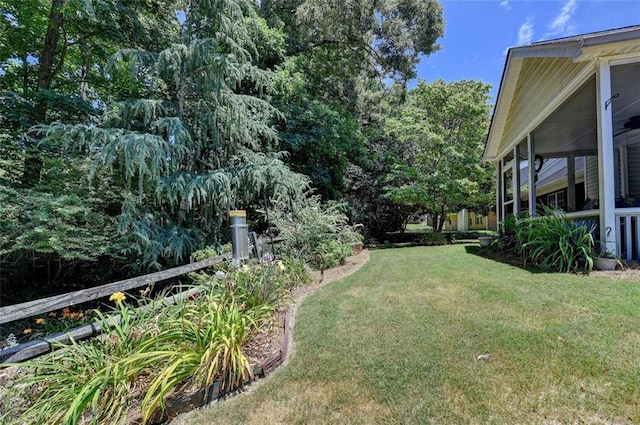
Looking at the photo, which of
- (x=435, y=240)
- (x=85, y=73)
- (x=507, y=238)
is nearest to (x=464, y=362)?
(x=507, y=238)

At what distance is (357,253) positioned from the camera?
999cm

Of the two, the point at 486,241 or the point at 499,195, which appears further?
the point at 499,195

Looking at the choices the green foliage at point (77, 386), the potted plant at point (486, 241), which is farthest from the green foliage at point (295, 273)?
the potted plant at point (486, 241)

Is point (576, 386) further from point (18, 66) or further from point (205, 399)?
point (18, 66)

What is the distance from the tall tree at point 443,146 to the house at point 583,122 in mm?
1482

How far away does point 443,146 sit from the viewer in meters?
13.4

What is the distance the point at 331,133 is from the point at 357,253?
4.77m

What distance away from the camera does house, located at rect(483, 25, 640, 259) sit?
514cm

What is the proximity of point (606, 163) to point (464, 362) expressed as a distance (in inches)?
198

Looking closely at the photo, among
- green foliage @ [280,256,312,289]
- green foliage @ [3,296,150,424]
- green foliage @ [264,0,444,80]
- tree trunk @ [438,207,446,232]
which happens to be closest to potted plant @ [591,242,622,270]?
green foliage @ [280,256,312,289]

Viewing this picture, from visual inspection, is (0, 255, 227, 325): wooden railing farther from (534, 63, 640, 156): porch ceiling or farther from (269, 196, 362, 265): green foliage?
(534, 63, 640, 156): porch ceiling

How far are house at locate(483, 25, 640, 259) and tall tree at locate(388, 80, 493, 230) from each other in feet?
4.86

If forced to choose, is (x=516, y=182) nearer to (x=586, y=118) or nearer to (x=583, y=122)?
(x=583, y=122)

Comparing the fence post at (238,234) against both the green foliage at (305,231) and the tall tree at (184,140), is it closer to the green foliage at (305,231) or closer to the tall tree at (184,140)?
the tall tree at (184,140)
